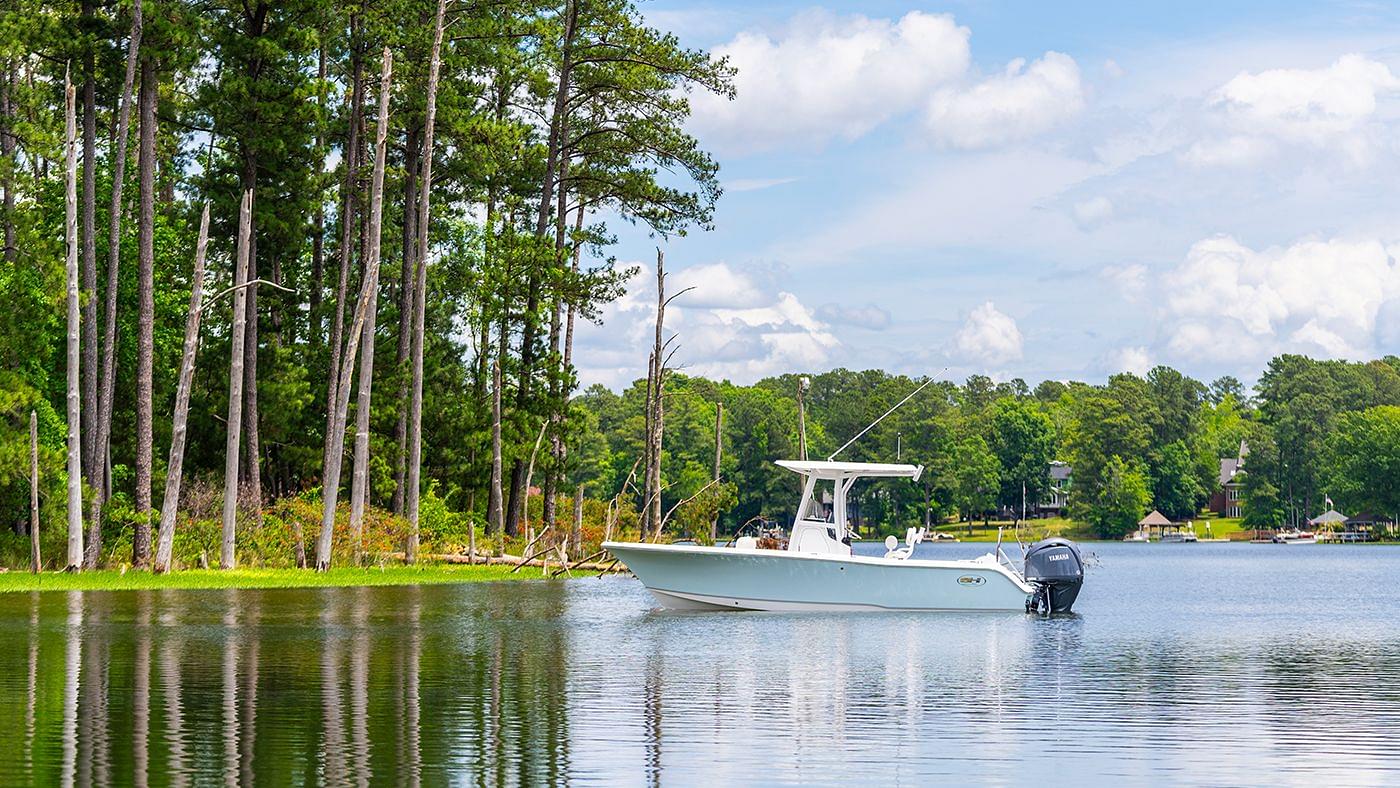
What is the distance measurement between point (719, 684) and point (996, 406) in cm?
15447

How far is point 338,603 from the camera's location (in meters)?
33.2

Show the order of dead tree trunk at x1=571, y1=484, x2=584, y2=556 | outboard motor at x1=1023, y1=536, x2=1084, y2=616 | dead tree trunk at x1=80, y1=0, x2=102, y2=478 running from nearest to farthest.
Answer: outboard motor at x1=1023, y1=536, x2=1084, y2=616 < dead tree trunk at x1=80, y1=0, x2=102, y2=478 < dead tree trunk at x1=571, y1=484, x2=584, y2=556

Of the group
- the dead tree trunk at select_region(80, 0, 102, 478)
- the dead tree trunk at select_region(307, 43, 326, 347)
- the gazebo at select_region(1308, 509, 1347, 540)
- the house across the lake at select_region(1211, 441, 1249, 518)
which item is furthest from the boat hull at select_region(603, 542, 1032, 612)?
the house across the lake at select_region(1211, 441, 1249, 518)

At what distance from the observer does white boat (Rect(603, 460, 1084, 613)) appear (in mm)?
32781

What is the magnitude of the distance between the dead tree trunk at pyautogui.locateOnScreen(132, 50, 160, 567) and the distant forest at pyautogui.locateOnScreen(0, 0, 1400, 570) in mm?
72

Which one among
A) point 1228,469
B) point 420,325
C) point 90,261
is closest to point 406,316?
point 420,325

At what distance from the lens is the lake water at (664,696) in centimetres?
1301

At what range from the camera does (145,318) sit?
3978 centimetres

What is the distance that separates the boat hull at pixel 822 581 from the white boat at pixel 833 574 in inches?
0.8

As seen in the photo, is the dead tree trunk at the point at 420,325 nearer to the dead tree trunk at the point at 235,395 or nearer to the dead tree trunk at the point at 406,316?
the dead tree trunk at the point at 406,316

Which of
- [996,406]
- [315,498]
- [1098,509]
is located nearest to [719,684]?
[315,498]

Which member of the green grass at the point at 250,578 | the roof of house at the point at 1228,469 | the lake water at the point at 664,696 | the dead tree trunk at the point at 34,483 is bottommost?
the lake water at the point at 664,696

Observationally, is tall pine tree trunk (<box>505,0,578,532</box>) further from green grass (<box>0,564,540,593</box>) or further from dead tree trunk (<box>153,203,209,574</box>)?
dead tree trunk (<box>153,203,209,574</box>)

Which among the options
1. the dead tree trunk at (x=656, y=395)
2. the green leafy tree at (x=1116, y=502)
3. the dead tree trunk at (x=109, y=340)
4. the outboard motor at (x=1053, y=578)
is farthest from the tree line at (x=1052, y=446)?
the outboard motor at (x=1053, y=578)
